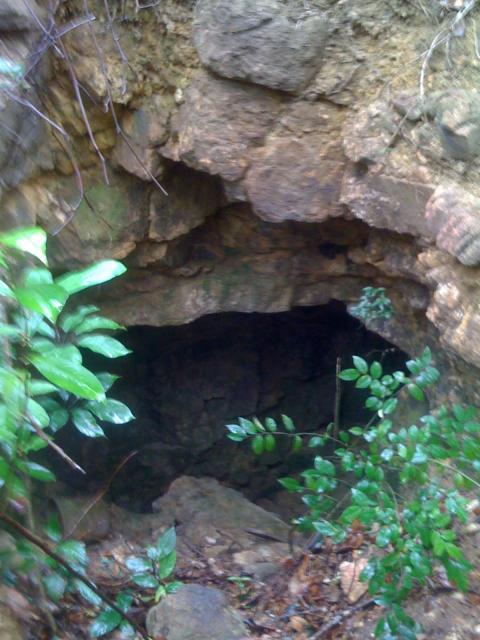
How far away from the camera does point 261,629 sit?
8.20 ft

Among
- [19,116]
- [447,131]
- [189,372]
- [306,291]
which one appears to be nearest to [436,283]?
[447,131]

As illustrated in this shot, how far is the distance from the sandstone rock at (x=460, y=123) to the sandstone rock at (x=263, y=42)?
20.6 inches

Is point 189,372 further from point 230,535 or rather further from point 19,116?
point 19,116

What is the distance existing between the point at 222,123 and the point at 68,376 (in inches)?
60.3

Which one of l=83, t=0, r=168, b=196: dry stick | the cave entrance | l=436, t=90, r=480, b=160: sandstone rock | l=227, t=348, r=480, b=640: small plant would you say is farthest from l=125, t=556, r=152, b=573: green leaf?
the cave entrance

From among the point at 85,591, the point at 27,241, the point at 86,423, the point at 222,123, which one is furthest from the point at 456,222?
the point at 85,591

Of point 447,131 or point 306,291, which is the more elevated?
point 447,131

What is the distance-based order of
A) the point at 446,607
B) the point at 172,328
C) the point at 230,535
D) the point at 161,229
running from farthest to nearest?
the point at 172,328
the point at 230,535
the point at 161,229
the point at 446,607

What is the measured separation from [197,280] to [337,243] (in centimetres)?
63

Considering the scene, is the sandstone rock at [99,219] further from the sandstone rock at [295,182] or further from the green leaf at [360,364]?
the green leaf at [360,364]

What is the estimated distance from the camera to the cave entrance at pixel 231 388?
13.8 ft

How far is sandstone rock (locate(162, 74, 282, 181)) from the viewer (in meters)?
2.77

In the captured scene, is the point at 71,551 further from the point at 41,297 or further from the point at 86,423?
the point at 41,297

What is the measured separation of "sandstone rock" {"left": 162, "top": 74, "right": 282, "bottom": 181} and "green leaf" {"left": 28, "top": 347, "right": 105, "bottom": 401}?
4.77 feet
